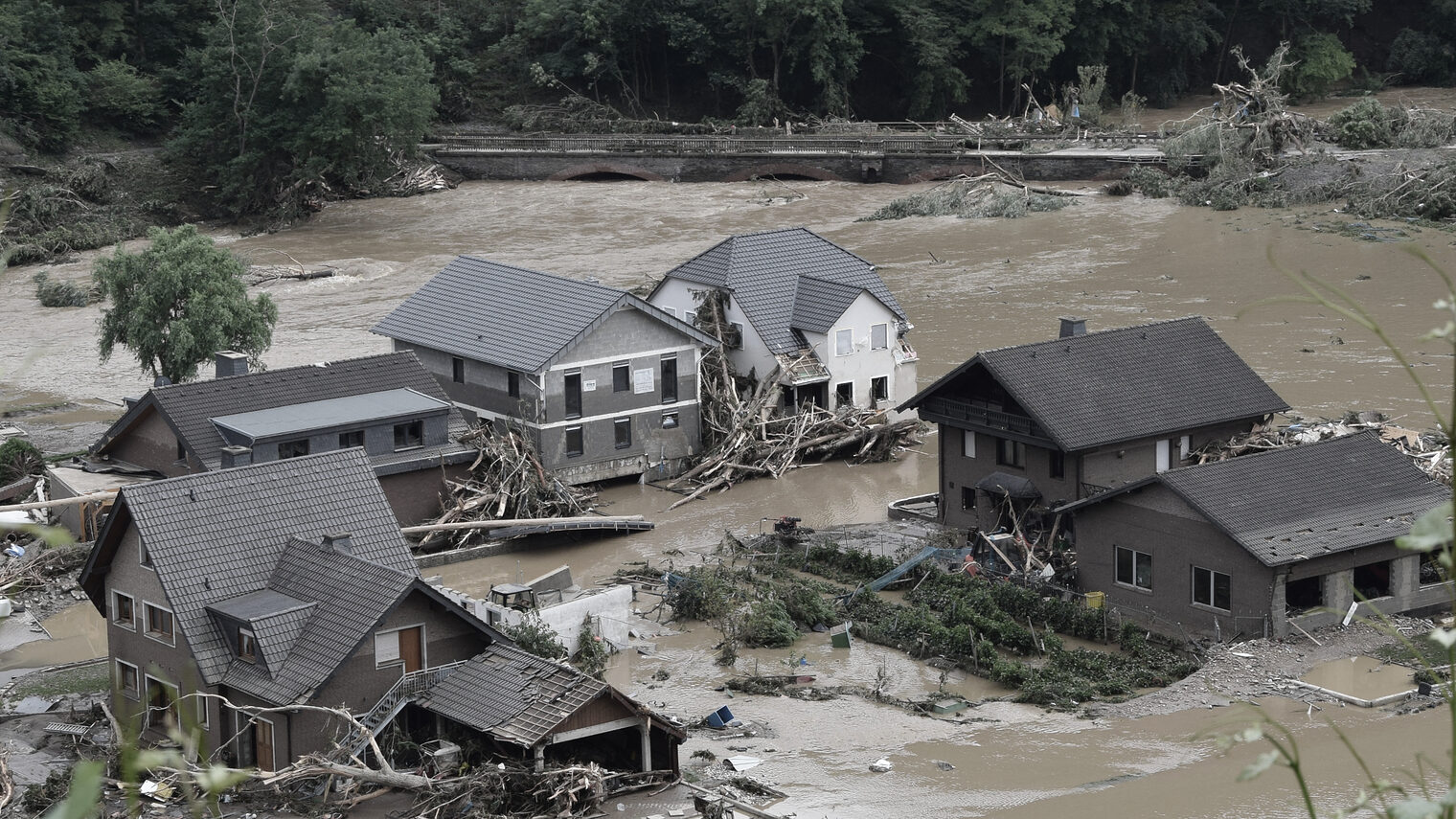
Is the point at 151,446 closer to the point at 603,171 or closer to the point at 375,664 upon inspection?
the point at 375,664

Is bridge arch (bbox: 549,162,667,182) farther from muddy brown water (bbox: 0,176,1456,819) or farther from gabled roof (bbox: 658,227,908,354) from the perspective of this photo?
gabled roof (bbox: 658,227,908,354)

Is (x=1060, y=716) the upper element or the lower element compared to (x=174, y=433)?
lower

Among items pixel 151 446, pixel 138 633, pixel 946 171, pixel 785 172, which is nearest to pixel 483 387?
pixel 151 446

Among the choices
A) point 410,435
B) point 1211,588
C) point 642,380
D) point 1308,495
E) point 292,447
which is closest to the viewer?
point 1211,588

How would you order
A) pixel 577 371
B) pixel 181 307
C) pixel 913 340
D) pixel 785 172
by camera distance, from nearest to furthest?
pixel 577 371
pixel 181 307
pixel 913 340
pixel 785 172

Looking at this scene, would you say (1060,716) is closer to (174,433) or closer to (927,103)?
(174,433)

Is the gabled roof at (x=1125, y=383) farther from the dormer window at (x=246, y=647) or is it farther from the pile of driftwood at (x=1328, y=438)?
the dormer window at (x=246, y=647)

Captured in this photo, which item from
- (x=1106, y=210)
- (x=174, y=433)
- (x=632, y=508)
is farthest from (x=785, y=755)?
(x=1106, y=210)
